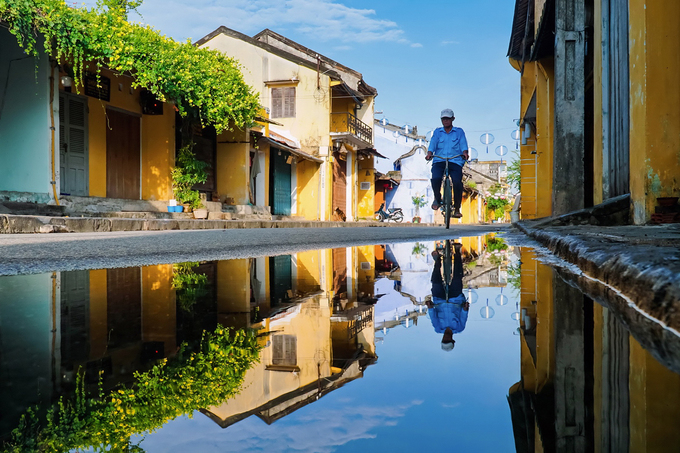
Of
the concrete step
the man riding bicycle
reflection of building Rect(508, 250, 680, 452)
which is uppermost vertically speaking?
the man riding bicycle

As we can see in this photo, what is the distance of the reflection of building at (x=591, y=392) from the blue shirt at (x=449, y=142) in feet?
23.8

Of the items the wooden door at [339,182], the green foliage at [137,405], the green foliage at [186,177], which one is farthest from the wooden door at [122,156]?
the wooden door at [339,182]

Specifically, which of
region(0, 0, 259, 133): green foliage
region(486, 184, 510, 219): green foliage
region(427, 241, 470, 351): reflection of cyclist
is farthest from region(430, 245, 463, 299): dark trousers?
region(486, 184, 510, 219): green foliage

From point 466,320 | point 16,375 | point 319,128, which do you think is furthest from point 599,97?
point 319,128

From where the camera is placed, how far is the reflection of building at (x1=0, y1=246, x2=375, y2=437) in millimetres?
895

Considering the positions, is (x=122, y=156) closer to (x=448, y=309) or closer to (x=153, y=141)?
(x=153, y=141)

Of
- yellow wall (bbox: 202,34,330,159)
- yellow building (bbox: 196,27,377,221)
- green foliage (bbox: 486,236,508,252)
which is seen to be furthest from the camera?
yellow wall (bbox: 202,34,330,159)

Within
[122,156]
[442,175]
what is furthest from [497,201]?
[442,175]

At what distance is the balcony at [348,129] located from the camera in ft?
73.1

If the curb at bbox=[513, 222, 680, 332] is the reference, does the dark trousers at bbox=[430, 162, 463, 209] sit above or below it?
above

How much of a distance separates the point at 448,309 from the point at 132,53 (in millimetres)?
9191

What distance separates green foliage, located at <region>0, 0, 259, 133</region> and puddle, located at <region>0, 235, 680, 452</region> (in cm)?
769

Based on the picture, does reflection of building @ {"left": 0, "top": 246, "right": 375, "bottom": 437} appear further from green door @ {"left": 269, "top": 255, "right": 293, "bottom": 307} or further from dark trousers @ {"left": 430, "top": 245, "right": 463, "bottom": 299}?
dark trousers @ {"left": 430, "top": 245, "right": 463, "bottom": 299}

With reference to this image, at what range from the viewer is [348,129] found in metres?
23.1
